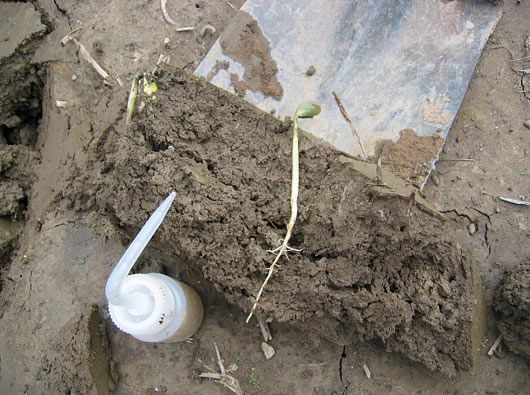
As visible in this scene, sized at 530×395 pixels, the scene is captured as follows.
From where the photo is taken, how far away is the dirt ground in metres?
2.17

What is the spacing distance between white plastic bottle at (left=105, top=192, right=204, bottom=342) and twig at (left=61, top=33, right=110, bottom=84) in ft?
3.13

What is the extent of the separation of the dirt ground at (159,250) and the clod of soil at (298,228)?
0.68ft

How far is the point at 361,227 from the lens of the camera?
6.30 feet

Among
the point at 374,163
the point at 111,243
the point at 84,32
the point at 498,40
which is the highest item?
the point at 498,40

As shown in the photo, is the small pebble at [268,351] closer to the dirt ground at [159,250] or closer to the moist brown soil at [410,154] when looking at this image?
the dirt ground at [159,250]

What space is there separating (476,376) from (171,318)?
3.70ft

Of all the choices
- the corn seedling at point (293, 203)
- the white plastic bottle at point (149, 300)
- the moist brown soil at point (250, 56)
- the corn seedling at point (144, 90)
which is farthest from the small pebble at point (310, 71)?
the white plastic bottle at point (149, 300)

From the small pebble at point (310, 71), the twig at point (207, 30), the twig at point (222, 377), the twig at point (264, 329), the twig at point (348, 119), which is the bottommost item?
the twig at point (222, 377)

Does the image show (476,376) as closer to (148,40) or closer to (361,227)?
(361,227)

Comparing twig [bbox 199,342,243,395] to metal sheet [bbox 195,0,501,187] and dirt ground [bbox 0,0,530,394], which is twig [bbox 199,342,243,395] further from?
metal sheet [bbox 195,0,501,187]

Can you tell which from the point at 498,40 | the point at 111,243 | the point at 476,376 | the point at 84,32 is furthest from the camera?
the point at 84,32

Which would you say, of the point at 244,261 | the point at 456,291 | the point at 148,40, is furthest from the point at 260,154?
the point at 148,40

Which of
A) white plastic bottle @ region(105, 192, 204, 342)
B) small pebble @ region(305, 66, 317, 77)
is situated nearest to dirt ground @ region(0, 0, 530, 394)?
white plastic bottle @ region(105, 192, 204, 342)

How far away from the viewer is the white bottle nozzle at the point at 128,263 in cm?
159
